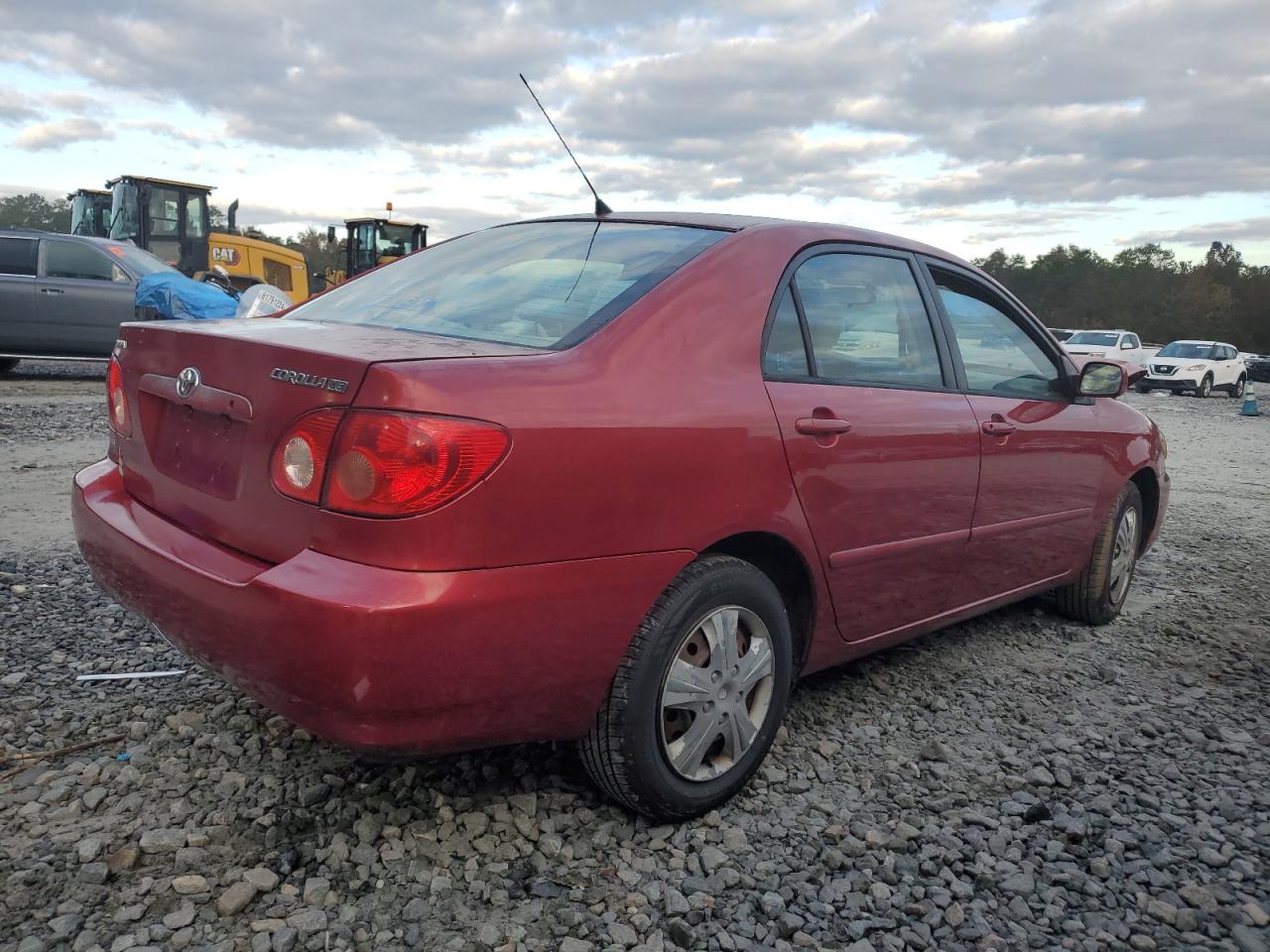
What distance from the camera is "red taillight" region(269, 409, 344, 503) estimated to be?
199 centimetres

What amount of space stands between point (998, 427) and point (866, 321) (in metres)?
0.69

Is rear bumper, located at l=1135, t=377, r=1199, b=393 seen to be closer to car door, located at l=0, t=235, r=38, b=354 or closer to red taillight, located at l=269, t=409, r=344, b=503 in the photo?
car door, located at l=0, t=235, r=38, b=354

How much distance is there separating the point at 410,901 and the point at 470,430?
1006mm

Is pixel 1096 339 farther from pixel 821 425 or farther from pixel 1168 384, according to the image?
pixel 821 425

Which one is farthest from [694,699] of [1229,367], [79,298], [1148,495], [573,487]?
[1229,367]

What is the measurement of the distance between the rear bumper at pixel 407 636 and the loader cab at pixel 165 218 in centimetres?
1563

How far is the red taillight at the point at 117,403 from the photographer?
2.64 m

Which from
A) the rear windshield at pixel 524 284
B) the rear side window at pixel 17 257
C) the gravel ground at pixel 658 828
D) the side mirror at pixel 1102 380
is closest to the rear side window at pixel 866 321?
the rear windshield at pixel 524 284

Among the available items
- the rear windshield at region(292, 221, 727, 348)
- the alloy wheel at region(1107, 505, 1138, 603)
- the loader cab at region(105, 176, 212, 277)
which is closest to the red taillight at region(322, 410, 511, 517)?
the rear windshield at region(292, 221, 727, 348)

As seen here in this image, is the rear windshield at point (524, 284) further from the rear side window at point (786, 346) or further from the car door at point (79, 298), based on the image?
the car door at point (79, 298)

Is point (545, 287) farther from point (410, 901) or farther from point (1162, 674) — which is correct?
point (1162, 674)

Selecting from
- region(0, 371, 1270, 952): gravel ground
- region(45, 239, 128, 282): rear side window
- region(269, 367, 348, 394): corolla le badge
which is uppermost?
region(45, 239, 128, 282): rear side window

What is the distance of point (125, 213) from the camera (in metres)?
16.4

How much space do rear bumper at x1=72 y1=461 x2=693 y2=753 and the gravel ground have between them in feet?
1.22
